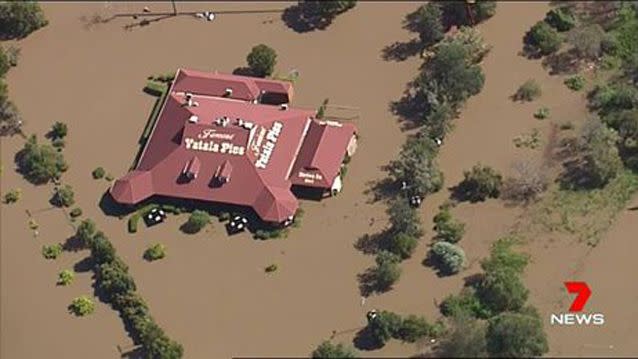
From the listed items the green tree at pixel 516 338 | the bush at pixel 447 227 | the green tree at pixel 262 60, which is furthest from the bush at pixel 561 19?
the green tree at pixel 516 338

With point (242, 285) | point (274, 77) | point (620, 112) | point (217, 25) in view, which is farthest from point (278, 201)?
point (620, 112)

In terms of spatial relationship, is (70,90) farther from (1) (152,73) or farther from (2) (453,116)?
(2) (453,116)

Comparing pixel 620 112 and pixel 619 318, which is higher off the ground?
pixel 620 112

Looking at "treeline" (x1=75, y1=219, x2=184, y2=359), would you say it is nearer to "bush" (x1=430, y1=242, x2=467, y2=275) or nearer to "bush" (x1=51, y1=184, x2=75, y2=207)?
"bush" (x1=51, y1=184, x2=75, y2=207)

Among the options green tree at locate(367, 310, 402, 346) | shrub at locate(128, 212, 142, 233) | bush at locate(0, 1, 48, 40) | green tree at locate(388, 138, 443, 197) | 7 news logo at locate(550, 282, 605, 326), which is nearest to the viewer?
green tree at locate(367, 310, 402, 346)

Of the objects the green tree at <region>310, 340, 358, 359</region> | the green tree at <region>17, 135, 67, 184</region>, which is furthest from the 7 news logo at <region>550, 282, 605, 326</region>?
the green tree at <region>17, 135, 67, 184</region>

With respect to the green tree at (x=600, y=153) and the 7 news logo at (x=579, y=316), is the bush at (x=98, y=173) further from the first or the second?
the green tree at (x=600, y=153)
